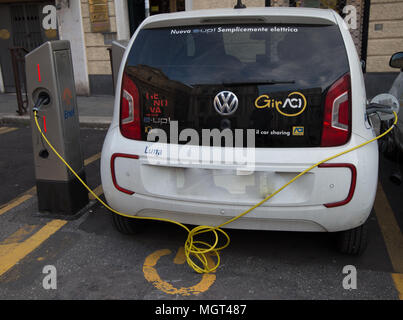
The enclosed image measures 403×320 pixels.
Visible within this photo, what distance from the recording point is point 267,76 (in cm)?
264

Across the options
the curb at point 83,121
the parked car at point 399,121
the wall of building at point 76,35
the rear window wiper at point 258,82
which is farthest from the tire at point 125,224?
the wall of building at point 76,35

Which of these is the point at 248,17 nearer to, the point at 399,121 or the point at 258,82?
the point at 258,82

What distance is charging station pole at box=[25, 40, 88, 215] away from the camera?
11.2 feet

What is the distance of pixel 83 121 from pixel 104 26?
392cm

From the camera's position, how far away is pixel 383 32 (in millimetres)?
9352

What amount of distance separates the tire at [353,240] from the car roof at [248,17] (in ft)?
4.59

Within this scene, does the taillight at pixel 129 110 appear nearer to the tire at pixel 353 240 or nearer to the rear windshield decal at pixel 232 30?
the rear windshield decal at pixel 232 30

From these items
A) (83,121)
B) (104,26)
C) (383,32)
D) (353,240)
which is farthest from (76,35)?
(353,240)

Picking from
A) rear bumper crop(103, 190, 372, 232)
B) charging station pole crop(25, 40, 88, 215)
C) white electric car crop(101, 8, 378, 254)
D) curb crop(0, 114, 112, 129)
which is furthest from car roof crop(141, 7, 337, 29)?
curb crop(0, 114, 112, 129)

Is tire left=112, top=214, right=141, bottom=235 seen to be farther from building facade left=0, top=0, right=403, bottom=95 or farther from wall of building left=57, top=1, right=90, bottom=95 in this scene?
wall of building left=57, top=1, right=90, bottom=95
